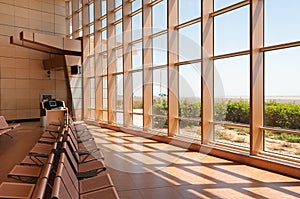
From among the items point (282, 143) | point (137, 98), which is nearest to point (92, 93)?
point (137, 98)

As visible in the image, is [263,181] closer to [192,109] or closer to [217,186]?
[217,186]

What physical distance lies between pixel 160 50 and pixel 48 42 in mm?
6706

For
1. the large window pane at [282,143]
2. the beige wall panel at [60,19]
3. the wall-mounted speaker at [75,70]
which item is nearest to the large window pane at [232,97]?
the large window pane at [282,143]

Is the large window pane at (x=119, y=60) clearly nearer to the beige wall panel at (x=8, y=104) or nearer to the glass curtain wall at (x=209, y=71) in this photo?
the glass curtain wall at (x=209, y=71)

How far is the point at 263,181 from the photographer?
184 inches

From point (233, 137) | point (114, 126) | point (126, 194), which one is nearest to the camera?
point (126, 194)

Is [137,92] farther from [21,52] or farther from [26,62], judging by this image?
[21,52]

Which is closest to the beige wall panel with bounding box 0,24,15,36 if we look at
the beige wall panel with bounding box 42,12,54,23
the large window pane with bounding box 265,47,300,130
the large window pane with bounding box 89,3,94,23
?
the beige wall panel with bounding box 42,12,54,23

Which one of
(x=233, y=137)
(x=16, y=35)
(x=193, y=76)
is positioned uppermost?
(x=16, y=35)

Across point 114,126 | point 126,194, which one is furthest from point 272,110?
point 114,126

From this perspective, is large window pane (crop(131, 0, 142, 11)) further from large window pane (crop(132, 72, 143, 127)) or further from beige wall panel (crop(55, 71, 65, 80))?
beige wall panel (crop(55, 71, 65, 80))

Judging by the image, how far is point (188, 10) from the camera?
27.1 ft

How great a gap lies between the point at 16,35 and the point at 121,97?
780cm

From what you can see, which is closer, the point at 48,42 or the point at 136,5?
the point at 136,5
